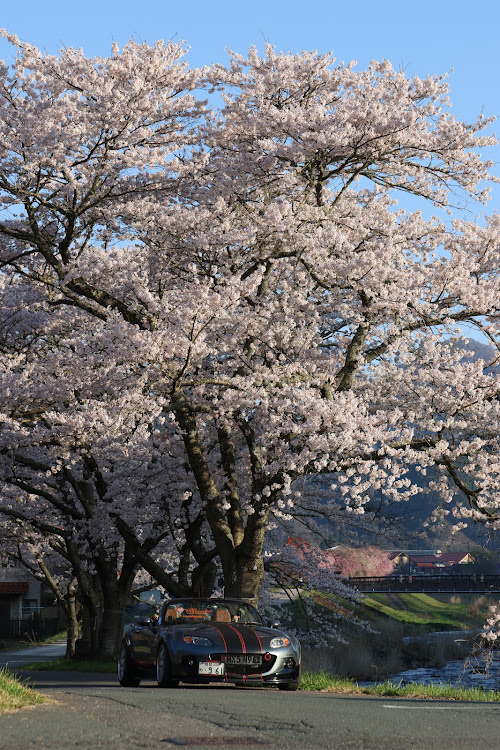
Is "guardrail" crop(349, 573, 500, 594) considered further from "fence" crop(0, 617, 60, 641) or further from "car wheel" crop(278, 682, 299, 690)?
"car wheel" crop(278, 682, 299, 690)

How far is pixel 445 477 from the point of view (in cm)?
1816

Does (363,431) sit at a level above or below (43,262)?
below

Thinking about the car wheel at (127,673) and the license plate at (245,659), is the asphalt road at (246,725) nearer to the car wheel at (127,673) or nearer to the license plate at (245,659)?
the license plate at (245,659)

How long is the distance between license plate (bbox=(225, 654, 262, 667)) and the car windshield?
1291 mm

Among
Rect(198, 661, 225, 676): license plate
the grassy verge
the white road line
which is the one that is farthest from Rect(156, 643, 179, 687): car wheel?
the white road line

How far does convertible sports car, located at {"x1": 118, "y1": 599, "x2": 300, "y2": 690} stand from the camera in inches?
471

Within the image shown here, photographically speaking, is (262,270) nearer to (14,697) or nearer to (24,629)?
(14,697)

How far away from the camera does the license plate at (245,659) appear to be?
12.0 metres

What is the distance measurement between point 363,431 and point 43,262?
10.2m

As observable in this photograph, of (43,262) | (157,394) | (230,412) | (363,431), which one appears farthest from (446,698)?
(43,262)

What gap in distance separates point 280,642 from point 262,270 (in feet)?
26.0

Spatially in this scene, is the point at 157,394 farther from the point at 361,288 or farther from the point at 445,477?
the point at 445,477

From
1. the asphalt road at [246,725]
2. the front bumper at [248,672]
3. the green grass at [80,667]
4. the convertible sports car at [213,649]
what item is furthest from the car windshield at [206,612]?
A: the green grass at [80,667]

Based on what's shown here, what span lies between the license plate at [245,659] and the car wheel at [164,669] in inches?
34.2
